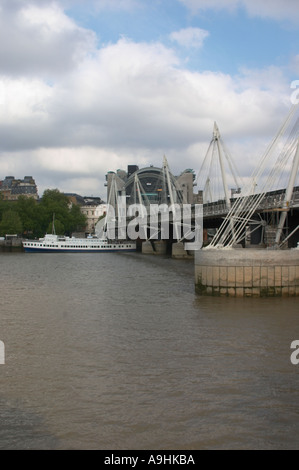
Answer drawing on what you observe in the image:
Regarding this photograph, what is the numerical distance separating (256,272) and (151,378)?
13.1 meters

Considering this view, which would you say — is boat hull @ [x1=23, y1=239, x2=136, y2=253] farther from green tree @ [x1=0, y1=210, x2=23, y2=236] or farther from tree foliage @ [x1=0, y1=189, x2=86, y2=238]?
tree foliage @ [x1=0, y1=189, x2=86, y2=238]

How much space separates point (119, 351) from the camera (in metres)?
14.3

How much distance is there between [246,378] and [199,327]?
235 inches

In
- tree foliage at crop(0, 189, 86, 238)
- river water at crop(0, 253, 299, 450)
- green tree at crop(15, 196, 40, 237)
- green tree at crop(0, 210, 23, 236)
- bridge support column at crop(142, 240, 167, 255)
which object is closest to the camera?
river water at crop(0, 253, 299, 450)

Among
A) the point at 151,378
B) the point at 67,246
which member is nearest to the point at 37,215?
the point at 67,246

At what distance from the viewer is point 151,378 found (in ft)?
38.6

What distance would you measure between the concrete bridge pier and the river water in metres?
1.81

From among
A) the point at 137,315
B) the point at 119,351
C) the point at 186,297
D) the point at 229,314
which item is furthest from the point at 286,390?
the point at 186,297

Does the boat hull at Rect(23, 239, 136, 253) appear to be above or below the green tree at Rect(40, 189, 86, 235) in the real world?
below

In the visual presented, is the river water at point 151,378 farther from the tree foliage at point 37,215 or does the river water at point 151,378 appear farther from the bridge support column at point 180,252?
the tree foliage at point 37,215

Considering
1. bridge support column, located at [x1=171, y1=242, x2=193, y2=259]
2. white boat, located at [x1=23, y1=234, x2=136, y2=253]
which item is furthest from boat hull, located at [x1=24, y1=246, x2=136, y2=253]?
bridge support column, located at [x1=171, y1=242, x2=193, y2=259]

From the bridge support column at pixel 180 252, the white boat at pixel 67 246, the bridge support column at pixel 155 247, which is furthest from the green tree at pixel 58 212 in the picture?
the bridge support column at pixel 180 252

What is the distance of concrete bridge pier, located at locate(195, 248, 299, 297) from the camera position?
23656 mm

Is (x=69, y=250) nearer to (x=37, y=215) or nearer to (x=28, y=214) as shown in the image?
(x=37, y=215)
